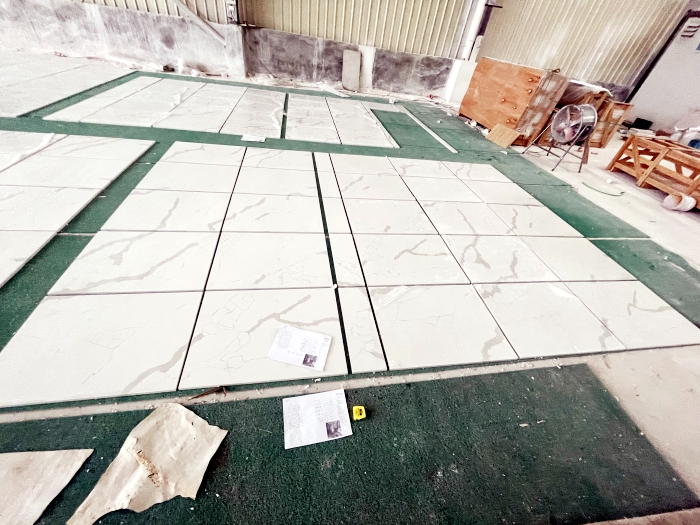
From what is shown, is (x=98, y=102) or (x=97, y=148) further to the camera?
(x=98, y=102)

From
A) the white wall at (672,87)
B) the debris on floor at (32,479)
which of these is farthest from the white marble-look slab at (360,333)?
the white wall at (672,87)

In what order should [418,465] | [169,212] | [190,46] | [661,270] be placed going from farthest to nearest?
[190,46] → [661,270] → [169,212] → [418,465]

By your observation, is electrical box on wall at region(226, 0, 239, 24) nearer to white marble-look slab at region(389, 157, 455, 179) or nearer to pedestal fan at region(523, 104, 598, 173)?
white marble-look slab at region(389, 157, 455, 179)

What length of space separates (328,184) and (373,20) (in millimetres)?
4500

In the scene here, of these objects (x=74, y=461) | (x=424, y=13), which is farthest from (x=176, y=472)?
(x=424, y=13)

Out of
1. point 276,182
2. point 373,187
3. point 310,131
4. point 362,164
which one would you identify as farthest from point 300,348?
point 310,131

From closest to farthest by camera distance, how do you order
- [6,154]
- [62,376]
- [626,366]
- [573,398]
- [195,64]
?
1. [62,376]
2. [573,398]
3. [626,366]
4. [6,154]
5. [195,64]

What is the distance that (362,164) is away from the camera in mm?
2557

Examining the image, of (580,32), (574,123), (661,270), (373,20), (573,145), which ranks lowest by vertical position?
(661,270)

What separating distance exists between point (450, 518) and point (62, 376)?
1.20 metres

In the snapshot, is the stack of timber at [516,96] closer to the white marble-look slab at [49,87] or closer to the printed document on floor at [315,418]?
the printed document on floor at [315,418]

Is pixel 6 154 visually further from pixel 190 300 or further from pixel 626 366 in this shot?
pixel 626 366

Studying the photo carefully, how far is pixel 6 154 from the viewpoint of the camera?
1.91 metres

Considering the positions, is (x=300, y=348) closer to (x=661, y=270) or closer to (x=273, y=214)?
(x=273, y=214)
